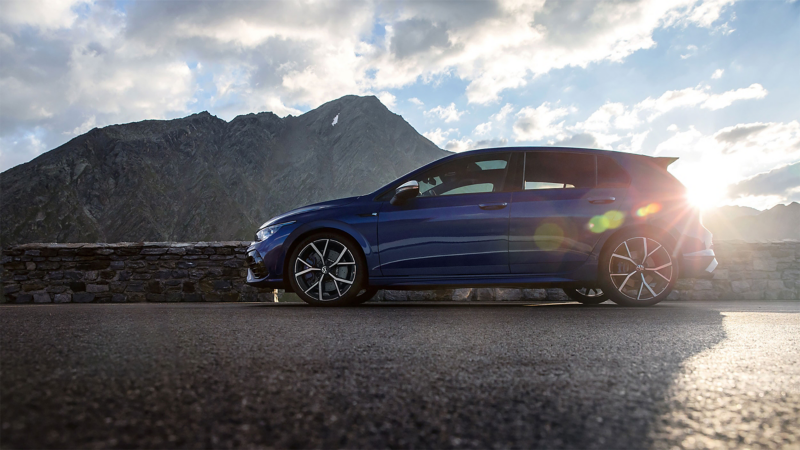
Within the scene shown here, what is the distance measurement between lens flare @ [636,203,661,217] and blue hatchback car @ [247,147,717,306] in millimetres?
12

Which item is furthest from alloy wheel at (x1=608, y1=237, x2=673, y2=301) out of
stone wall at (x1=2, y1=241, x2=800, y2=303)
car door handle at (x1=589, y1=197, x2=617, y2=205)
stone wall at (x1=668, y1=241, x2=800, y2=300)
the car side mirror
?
stone wall at (x1=668, y1=241, x2=800, y2=300)

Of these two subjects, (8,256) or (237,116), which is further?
(237,116)

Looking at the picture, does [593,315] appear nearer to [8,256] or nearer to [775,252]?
[775,252]

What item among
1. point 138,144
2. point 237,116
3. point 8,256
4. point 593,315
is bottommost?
point 593,315

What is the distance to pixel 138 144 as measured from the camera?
113 meters

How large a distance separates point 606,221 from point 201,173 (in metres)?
118

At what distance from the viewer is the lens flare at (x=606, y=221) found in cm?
482

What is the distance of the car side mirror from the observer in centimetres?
485

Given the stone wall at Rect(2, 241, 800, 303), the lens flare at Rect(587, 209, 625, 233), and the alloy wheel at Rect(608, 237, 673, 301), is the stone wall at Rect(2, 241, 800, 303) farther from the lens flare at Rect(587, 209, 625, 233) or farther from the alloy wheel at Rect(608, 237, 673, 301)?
the lens flare at Rect(587, 209, 625, 233)

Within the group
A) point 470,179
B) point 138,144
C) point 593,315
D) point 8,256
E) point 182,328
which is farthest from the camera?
point 138,144

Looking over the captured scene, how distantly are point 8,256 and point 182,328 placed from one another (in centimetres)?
696

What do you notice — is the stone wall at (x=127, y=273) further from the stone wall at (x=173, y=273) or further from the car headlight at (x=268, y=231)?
the car headlight at (x=268, y=231)

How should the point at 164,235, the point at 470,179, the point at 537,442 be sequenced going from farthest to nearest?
the point at 164,235
the point at 470,179
the point at 537,442

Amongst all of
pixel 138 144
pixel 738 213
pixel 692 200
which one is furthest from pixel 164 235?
pixel 738 213
